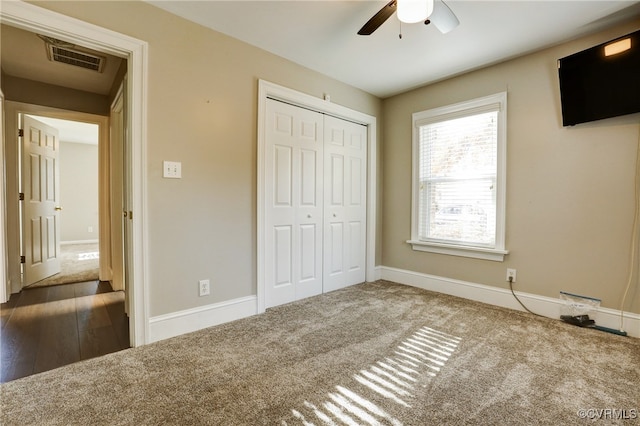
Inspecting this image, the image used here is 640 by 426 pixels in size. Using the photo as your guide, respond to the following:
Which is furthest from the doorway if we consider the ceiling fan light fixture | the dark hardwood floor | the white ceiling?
the ceiling fan light fixture

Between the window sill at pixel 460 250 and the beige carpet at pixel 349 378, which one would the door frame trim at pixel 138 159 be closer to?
the beige carpet at pixel 349 378

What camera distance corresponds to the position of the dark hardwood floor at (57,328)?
6.39ft

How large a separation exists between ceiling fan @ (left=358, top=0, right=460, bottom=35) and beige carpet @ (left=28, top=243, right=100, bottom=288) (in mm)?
4659

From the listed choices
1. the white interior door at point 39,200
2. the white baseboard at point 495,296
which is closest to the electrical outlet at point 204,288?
the white baseboard at point 495,296

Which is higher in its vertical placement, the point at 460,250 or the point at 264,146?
the point at 264,146

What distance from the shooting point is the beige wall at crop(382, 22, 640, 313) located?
2355 millimetres

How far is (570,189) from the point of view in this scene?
2566mm

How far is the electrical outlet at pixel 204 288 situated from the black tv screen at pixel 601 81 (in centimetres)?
336

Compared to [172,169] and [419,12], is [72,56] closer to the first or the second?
[172,169]

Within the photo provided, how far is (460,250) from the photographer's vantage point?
326 cm

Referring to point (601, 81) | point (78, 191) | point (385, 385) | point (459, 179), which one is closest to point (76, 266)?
point (78, 191)

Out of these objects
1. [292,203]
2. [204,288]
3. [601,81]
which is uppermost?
[601,81]

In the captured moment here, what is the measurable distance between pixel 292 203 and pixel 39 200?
11.3ft

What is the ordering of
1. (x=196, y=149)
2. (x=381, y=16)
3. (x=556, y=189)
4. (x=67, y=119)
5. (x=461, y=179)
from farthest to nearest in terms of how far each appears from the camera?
(x=67, y=119) → (x=461, y=179) → (x=556, y=189) → (x=196, y=149) → (x=381, y=16)
